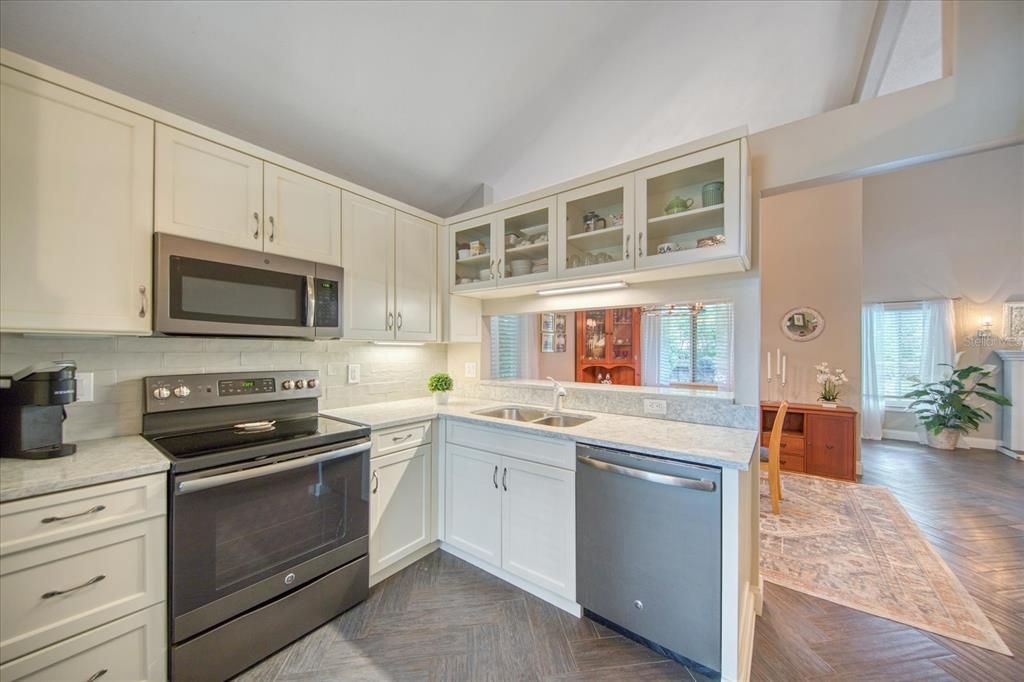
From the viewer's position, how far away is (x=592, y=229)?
2.35 meters

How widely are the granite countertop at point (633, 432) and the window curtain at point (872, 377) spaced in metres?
5.74

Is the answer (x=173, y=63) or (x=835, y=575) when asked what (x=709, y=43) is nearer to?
(x=173, y=63)

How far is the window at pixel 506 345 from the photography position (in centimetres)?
328

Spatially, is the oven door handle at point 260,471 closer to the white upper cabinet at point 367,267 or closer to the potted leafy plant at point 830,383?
the white upper cabinet at point 367,267

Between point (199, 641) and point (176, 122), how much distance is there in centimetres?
216

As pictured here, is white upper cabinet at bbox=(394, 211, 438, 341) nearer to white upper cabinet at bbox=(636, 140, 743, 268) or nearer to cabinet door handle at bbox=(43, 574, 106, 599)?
white upper cabinet at bbox=(636, 140, 743, 268)

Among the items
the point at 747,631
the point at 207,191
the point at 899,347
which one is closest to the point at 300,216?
the point at 207,191

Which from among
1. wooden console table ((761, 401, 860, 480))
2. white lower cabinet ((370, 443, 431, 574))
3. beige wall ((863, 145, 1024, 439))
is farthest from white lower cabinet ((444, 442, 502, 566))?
beige wall ((863, 145, 1024, 439))

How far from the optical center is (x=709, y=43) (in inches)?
94.7

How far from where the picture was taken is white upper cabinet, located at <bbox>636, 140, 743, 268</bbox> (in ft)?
5.85

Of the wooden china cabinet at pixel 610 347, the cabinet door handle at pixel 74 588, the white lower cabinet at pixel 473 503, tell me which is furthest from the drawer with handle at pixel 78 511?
the wooden china cabinet at pixel 610 347

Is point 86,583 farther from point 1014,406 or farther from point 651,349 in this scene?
point 1014,406

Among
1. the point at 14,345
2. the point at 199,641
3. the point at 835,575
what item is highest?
the point at 14,345

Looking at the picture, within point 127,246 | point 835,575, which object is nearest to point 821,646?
point 835,575
